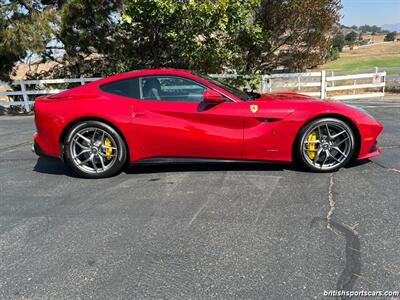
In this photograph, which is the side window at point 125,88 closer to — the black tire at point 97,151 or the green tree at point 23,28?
the black tire at point 97,151

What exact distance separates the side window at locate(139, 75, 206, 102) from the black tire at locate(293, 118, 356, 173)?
1.34m

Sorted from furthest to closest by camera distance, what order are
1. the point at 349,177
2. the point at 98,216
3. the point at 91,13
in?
the point at 91,13 < the point at 349,177 < the point at 98,216

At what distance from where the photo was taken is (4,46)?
10414 mm

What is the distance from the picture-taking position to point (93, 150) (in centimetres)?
435

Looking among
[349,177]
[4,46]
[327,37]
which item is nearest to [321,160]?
[349,177]

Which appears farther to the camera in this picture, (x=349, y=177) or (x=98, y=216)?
(x=349, y=177)

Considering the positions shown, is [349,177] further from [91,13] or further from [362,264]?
[91,13]

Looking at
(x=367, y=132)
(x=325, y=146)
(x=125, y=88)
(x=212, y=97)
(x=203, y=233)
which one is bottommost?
(x=203, y=233)

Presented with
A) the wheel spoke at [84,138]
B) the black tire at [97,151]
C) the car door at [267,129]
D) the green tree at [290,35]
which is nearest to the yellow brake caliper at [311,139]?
the car door at [267,129]

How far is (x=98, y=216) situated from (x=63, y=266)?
2.69 feet

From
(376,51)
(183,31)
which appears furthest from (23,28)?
(376,51)

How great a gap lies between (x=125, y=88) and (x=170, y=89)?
577 millimetres

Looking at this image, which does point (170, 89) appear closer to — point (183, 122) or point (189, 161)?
point (183, 122)

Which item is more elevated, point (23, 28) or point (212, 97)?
point (23, 28)
